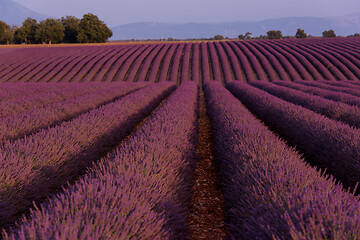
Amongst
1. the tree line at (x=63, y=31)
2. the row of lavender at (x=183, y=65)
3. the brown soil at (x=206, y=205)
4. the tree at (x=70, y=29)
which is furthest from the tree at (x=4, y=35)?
the brown soil at (x=206, y=205)

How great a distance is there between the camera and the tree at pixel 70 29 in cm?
5331

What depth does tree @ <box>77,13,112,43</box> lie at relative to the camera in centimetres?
4897

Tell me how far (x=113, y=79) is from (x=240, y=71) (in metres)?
11.1

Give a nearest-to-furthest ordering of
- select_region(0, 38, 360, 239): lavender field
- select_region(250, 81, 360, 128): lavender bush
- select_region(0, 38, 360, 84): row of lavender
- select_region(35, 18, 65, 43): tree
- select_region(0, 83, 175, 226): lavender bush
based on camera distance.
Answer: select_region(0, 38, 360, 239): lavender field < select_region(0, 83, 175, 226): lavender bush < select_region(250, 81, 360, 128): lavender bush < select_region(0, 38, 360, 84): row of lavender < select_region(35, 18, 65, 43): tree

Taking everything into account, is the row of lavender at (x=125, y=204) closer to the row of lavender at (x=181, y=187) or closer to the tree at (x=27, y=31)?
the row of lavender at (x=181, y=187)

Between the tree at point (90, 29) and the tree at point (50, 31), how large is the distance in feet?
16.0

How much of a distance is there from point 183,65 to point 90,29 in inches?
1243

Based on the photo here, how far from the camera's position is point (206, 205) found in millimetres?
3600

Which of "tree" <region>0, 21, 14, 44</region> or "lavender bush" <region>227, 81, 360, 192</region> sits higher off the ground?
"tree" <region>0, 21, 14, 44</region>

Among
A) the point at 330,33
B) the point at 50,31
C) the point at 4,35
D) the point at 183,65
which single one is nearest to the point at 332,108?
the point at 183,65

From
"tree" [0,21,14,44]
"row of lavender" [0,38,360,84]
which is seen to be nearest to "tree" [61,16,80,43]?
"tree" [0,21,14,44]

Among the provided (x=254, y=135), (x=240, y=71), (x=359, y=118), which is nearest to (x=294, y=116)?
(x=359, y=118)

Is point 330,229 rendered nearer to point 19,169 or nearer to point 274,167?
point 274,167

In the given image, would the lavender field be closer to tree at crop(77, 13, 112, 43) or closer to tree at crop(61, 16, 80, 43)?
tree at crop(77, 13, 112, 43)
